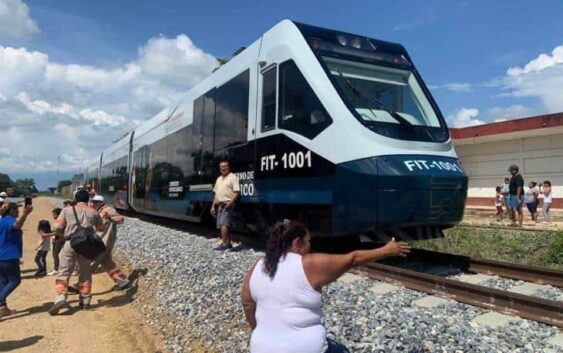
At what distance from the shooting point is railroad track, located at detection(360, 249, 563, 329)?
455cm

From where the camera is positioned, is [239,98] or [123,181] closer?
[239,98]

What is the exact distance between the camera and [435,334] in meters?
4.13

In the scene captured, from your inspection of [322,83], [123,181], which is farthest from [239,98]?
[123,181]

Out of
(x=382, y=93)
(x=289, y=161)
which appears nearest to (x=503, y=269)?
(x=382, y=93)

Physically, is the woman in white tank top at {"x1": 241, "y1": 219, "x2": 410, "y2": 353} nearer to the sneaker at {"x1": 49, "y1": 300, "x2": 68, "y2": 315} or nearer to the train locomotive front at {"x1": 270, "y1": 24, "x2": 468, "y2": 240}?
the train locomotive front at {"x1": 270, "y1": 24, "x2": 468, "y2": 240}

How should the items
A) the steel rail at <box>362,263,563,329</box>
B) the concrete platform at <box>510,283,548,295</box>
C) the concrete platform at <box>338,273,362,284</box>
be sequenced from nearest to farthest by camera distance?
the steel rail at <box>362,263,563,329</box> < the concrete platform at <box>510,283,548,295</box> < the concrete platform at <box>338,273,362,284</box>

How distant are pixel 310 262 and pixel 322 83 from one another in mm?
4375

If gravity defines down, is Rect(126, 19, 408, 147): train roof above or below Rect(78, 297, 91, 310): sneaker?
above

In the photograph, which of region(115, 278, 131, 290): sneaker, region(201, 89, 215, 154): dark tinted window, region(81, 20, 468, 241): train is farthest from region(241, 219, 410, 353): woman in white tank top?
region(201, 89, 215, 154): dark tinted window

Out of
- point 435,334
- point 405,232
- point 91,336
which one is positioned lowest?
point 91,336

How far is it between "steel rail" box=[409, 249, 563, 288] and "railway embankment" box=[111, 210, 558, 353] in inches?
60.6

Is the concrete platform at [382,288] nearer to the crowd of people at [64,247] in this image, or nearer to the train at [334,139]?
the train at [334,139]

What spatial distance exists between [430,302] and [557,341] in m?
1.36

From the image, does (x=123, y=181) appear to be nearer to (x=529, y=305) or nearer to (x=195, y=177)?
(x=195, y=177)
